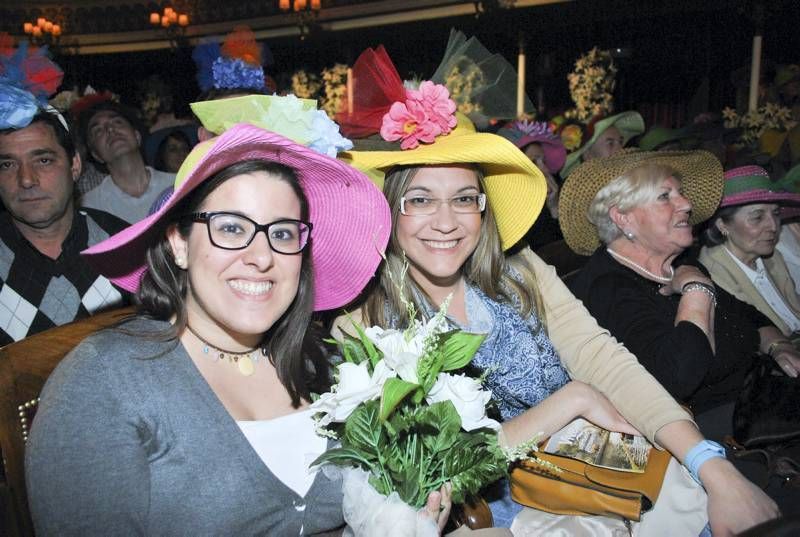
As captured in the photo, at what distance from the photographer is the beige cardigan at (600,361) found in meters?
2.00

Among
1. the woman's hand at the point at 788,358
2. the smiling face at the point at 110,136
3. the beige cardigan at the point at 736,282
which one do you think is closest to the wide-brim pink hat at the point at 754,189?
the beige cardigan at the point at 736,282

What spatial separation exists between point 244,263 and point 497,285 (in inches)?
45.9

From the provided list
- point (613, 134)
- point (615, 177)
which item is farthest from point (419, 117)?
point (613, 134)

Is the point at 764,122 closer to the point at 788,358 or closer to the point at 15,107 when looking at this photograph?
the point at 788,358

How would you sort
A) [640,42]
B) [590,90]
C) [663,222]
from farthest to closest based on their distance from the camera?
[640,42] → [590,90] → [663,222]

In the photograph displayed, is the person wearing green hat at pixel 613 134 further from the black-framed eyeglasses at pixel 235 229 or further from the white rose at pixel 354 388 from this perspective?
the white rose at pixel 354 388

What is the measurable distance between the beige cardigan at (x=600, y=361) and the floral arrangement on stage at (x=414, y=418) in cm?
50

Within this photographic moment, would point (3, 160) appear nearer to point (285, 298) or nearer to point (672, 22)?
point (285, 298)

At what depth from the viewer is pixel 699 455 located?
1.83 meters

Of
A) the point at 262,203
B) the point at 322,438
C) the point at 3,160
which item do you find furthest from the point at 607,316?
the point at 3,160

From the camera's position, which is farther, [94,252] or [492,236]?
[492,236]

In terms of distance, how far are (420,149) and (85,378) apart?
1.23 meters

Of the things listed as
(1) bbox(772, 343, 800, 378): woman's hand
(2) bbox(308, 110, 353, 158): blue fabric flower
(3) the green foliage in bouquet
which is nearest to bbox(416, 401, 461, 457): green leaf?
(3) the green foliage in bouquet

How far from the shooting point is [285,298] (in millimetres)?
1610
